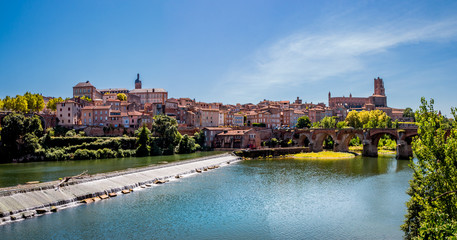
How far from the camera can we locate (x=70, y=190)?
1251 inches

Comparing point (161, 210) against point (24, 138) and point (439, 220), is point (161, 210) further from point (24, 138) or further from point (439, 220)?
point (24, 138)

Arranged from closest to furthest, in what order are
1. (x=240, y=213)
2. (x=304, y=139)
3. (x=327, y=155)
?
(x=240, y=213), (x=327, y=155), (x=304, y=139)

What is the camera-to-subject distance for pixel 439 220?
40.1 feet

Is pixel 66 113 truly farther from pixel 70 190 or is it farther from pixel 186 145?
pixel 70 190

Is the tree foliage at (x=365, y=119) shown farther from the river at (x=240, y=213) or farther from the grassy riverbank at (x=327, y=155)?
the river at (x=240, y=213)


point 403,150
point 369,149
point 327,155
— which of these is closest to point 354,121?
point 369,149

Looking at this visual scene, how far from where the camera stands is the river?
2330 cm

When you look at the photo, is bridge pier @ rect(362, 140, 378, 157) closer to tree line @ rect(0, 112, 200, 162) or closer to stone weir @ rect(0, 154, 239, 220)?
tree line @ rect(0, 112, 200, 162)

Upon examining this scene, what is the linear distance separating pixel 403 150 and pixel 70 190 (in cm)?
6269

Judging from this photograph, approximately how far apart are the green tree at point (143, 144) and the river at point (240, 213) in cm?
3446

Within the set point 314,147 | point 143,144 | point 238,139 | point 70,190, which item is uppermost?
point 238,139

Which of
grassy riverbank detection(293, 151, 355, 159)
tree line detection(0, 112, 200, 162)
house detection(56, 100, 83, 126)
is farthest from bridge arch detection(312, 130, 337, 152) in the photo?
house detection(56, 100, 83, 126)

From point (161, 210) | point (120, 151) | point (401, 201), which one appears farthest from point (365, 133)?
point (161, 210)

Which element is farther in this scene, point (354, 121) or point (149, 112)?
point (354, 121)
